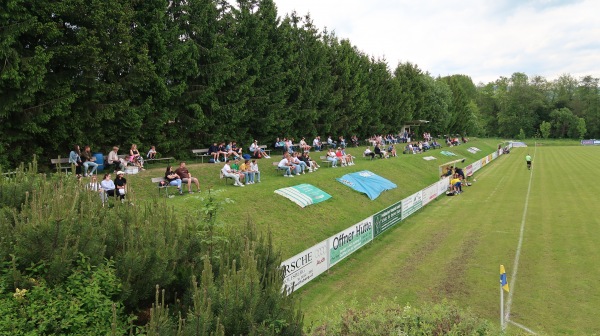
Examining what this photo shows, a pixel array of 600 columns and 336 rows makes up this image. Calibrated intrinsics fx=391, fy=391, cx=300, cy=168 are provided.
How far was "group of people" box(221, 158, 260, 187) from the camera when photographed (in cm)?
2204

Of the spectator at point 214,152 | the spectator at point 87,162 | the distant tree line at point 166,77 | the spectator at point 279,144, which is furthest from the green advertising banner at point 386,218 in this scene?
the distant tree line at point 166,77

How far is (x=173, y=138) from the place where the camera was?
1082 inches

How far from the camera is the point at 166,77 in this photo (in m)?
26.2

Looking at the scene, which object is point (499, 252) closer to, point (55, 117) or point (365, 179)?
point (365, 179)

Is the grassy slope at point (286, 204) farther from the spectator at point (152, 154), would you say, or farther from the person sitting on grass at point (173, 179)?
the spectator at point (152, 154)

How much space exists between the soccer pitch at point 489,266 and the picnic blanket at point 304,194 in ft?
14.9

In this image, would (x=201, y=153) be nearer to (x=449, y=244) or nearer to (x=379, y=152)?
(x=449, y=244)

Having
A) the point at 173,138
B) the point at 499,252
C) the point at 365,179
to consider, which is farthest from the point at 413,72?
the point at 499,252

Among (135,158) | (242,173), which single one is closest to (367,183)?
(242,173)

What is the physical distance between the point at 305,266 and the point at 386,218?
8225 millimetres

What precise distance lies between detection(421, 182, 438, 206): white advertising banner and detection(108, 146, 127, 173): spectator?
1869 cm

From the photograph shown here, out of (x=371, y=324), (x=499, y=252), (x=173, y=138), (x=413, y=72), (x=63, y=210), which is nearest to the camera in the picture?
(x=63, y=210)

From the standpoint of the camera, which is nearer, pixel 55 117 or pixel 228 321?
pixel 228 321

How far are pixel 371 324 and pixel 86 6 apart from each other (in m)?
20.7
